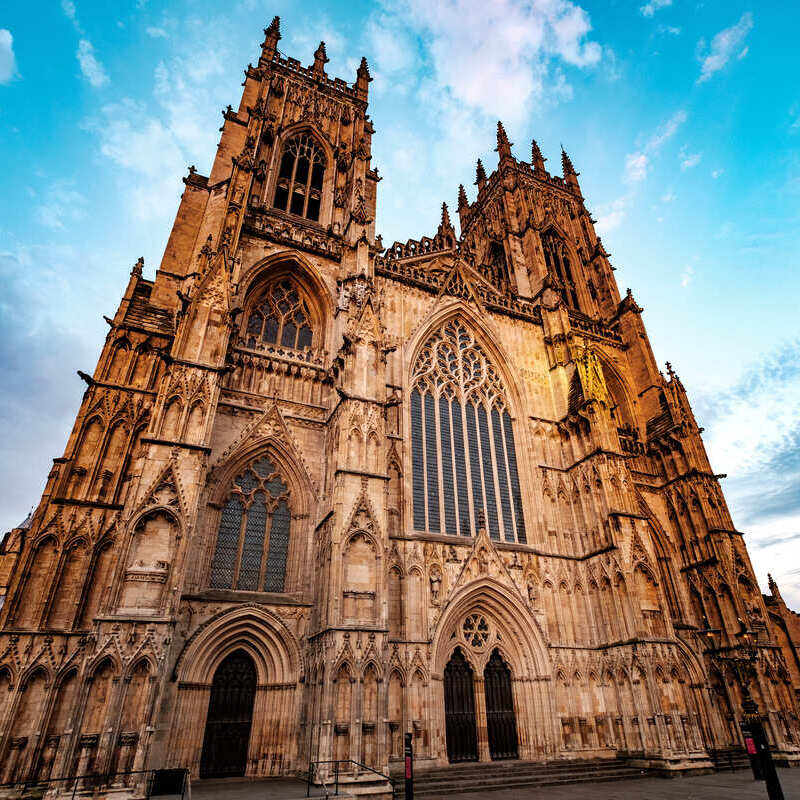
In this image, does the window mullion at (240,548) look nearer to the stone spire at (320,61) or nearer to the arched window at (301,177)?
the arched window at (301,177)

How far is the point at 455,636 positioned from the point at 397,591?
242cm

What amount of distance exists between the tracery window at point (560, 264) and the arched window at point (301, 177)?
1352cm

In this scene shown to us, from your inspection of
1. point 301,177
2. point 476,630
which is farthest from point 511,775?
point 301,177

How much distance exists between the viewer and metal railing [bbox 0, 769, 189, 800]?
922cm

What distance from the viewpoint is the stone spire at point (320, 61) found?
2752cm

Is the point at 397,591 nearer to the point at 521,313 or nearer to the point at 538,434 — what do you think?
the point at 538,434

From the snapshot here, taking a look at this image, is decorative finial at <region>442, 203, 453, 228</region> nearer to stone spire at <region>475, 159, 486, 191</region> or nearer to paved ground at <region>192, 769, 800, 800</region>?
stone spire at <region>475, 159, 486, 191</region>

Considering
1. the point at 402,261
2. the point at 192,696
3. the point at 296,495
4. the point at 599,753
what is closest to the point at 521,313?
the point at 402,261

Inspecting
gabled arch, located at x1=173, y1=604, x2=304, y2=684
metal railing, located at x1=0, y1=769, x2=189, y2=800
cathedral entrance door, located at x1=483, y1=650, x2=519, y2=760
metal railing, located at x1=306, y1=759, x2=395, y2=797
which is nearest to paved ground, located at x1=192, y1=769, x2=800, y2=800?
metal railing, located at x1=306, y1=759, x2=395, y2=797

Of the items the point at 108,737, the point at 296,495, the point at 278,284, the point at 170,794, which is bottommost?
the point at 170,794

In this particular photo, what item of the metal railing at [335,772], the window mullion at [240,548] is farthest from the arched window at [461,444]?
the metal railing at [335,772]

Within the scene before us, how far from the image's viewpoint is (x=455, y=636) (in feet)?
50.6

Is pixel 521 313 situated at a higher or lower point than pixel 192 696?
higher

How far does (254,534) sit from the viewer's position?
568 inches
